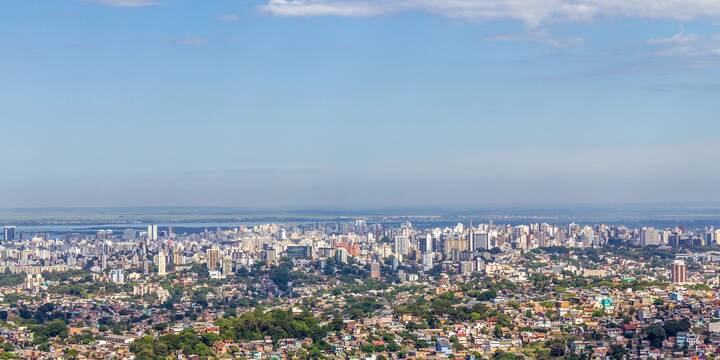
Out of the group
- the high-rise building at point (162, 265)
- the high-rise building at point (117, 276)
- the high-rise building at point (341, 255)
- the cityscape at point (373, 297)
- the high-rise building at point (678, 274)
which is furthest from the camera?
the high-rise building at point (341, 255)

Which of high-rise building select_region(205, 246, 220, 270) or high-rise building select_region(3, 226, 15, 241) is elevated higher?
high-rise building select_region(3, 226, 15, 241)

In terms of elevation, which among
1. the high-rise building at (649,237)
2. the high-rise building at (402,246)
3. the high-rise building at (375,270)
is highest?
the high-rise building at (649,237)

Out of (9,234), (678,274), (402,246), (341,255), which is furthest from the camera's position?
(9,234)

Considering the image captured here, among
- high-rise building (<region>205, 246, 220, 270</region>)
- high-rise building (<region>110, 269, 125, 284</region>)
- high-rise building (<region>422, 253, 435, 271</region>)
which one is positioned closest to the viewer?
high-rise building (<region>110, 269, 125, 284</region>)

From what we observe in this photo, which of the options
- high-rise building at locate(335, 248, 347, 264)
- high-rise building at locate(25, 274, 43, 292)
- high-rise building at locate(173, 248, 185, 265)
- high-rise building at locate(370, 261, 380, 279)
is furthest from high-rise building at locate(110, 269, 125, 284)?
high-rise building at locate(335, 248, 347, 264)

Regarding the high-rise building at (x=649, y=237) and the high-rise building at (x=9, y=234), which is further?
the high-rise building at (x=9, y=234)

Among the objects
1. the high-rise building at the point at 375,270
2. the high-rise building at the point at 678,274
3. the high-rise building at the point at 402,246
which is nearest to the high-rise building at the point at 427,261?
the high-rise building at the point at 375,270

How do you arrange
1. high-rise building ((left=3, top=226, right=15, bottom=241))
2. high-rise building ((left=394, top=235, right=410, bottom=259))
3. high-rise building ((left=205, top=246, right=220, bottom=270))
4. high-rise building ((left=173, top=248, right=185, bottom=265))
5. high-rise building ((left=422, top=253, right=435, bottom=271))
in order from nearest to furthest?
high-rise building ((left=422, top=253, right=435, bottom=271)) < high-rise building ((left=205, top=246, right=220, bottom=270)) < high-rise building ((left=173, top=248, right=185, bottom=265)) < high-rise building ((left=394, top=235, right=410, bottom=259)) < high-rise building ((left=3, top=226, right=15, bottom=241))

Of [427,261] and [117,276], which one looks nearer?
[117,276]

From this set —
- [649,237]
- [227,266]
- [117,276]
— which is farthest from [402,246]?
[117,276]

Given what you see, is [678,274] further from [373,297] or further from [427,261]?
[427,261]

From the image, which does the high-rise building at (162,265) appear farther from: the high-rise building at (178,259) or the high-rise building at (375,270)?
the high-rise building at (375,270)

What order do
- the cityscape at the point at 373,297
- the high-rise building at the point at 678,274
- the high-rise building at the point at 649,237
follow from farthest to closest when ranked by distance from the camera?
1. the high-rise building at the point at 649,237
2. the high-rise building at the point at 678,274
3. the cityscape at the point at 373,297

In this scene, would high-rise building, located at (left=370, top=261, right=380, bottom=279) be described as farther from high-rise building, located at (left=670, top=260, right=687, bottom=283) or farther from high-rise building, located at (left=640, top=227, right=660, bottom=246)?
high-rise building, located at (left=640, top=227, right=660, bottom=246)
